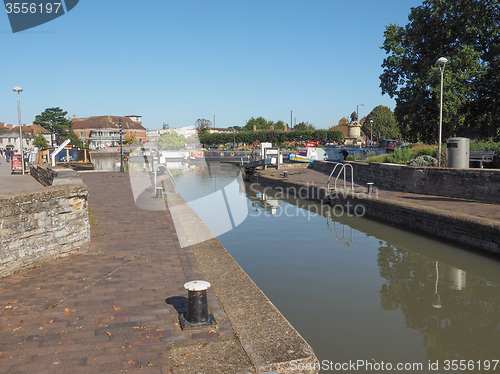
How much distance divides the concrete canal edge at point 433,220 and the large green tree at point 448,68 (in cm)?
1046

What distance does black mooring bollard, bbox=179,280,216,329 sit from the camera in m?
4.66

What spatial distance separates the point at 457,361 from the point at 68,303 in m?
5.24

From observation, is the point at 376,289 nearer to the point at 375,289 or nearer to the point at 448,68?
the point at 375,289

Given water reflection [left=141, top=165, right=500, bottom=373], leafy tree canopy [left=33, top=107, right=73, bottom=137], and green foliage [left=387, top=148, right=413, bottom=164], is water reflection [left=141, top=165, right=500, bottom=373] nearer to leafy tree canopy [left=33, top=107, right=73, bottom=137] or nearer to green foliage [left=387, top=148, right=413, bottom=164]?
green foliage [left=387, top=148, right=413, bottom=164]

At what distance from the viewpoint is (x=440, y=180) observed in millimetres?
14961

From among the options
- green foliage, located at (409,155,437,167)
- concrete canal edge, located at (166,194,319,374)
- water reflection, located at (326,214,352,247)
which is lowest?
water reflection, located at (326,214,352,247)

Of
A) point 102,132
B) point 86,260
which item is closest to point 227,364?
point 86,260

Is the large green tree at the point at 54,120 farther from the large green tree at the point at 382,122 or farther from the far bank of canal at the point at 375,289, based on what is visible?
the far bank of canal at the point at 375,289

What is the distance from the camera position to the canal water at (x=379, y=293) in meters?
5.42

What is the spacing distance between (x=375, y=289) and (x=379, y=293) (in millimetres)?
213

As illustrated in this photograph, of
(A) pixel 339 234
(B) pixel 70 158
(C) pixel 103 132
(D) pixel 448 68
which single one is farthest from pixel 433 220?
(C) pixel 103 132

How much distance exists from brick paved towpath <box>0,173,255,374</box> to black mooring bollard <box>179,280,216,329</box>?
103 mm

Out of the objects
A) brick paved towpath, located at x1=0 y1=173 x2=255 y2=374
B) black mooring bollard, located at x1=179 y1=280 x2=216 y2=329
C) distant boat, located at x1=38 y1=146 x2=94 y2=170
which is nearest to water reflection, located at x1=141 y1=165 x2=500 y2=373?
black mooring bollard, located at x1=179 y1=280 x2=216 y2=329

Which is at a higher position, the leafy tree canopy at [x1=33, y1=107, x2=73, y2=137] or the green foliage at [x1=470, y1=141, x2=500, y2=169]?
the leafy tree canopy at [x1=33, y1=107, x2=73, y2=137]
